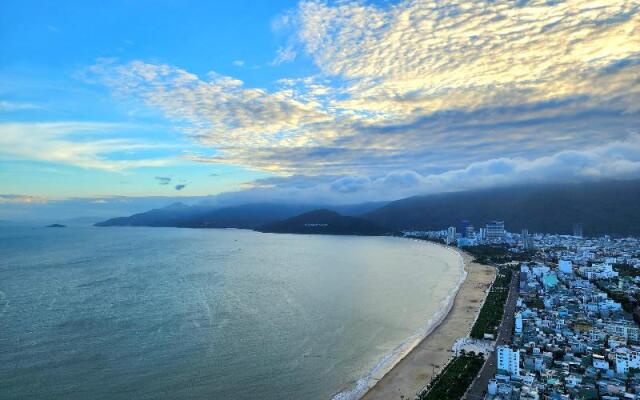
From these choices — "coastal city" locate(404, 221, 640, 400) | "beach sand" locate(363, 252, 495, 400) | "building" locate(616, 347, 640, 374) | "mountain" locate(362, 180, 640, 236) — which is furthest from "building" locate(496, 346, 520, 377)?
"mountain" locate(362, 180, 640, 236)

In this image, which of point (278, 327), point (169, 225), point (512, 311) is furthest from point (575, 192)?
point (169, 225)

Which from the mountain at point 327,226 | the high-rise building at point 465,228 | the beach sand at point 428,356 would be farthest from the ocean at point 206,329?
the mountain at point 327,226

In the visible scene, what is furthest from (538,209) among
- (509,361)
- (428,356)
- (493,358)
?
(509,361)

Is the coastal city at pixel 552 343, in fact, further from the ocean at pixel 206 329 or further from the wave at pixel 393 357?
the ocean at pixel 206 329

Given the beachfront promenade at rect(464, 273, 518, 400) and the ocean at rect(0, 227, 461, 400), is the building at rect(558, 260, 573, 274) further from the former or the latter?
the beachfront promenade at rect(464, 273, 518, 400)

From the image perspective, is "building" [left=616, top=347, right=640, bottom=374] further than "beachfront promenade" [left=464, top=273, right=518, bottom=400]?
Yes

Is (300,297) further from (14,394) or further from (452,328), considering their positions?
(14,394)
